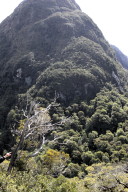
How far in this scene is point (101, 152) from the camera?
198 feet

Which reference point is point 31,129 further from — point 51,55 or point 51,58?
point 51,55

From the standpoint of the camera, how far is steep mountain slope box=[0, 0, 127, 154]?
9712cm

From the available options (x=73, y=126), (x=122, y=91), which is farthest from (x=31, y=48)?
(x=73, y=126)

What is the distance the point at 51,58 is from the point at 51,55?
10.9 ft

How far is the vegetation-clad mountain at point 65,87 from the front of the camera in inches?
2237

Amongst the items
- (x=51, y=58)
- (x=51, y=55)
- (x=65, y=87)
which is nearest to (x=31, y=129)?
(x=65, y=87)

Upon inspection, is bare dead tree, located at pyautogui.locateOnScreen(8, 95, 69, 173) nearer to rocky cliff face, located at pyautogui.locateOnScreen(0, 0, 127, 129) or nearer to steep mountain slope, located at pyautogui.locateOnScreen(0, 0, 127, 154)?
steep mountain slope, located at pyautogui.locateOnScreen(0, 0, 127, 154)

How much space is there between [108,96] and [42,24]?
233 ft

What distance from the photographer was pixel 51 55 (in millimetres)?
121062

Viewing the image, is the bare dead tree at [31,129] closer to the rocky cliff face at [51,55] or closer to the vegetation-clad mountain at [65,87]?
the vegetation-clad mountain at [65,87]

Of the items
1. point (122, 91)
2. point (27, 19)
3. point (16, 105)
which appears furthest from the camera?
point (27, 19)

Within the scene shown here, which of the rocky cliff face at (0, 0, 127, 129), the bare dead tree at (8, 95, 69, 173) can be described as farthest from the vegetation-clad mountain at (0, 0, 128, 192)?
the bare dead tree at (8, 95, 69, 173)

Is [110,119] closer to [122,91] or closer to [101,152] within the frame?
[101,152]

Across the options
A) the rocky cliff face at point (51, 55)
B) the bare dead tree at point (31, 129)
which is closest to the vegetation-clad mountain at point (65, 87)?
the rocky cliff face at point (51, 55)
